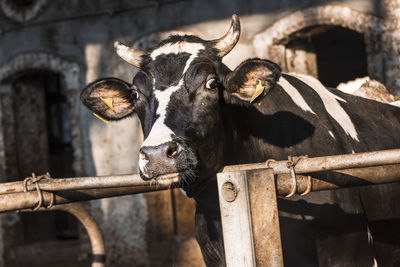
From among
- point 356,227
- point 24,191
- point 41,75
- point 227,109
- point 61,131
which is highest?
point 41,75

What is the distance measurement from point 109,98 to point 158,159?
1.06 m

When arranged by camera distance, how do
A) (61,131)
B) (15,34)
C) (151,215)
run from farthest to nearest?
(61,131) → (15,34) → (151,215)

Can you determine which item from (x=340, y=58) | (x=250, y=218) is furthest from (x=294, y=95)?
(x=340, y=58)

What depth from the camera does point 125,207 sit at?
8242 millimetres

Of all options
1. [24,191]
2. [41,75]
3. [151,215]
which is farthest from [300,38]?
[24,191]

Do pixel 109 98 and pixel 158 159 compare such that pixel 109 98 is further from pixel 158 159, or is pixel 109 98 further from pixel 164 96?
pixel 158 159

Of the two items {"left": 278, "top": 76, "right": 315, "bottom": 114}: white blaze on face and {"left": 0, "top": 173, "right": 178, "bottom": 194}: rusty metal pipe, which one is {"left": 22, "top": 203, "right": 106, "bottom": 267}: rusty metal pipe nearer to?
{"left": 0, "top": 173, "right": 178, "bottom": 194}: rusty metal pipe

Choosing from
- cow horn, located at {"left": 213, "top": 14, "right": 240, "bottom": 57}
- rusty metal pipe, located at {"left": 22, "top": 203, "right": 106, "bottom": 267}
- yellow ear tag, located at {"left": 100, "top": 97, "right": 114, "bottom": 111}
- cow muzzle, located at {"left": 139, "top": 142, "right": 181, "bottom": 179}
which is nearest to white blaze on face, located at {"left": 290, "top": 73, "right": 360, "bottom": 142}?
cow horn, located at {"left": 213, "top": 14, "right": 240, "bottom": 57}

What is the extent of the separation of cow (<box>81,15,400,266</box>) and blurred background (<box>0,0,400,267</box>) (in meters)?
3.28

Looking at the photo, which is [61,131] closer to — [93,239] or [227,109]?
[93,239]

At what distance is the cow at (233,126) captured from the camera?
10.8 ft

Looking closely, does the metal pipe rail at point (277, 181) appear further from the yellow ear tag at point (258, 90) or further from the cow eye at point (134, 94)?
the yellow ear tag at point (258, 90)

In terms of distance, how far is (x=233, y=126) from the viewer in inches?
140

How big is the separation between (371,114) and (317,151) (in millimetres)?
958
